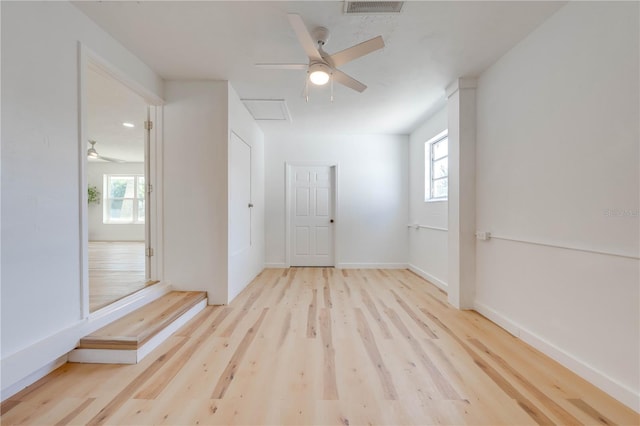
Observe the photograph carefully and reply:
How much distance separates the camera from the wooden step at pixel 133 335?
6.04 ft

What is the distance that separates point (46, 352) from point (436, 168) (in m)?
4.54

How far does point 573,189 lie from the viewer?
1.75 meters

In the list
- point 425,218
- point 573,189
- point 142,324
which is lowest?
point 142,324

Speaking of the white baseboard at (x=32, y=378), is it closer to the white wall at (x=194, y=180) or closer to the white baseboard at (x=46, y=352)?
the white baseboard at (x=46, y=352)

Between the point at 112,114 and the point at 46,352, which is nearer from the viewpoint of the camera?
the point at 46,352

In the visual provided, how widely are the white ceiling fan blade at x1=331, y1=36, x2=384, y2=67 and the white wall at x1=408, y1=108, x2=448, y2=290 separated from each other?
2112mm

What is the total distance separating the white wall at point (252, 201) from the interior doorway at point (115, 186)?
90cm

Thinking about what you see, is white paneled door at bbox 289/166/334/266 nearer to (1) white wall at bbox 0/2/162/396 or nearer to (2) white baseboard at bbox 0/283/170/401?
(2) white baseboard at bbox 0/283/170/401

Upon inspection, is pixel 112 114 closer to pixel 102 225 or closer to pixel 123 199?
pixel 123 199

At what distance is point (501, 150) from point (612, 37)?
1.03 metres

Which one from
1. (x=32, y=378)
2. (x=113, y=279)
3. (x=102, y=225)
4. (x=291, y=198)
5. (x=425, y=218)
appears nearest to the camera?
(x=32, y=378)

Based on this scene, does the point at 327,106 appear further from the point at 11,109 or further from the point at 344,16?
the point at 11,109

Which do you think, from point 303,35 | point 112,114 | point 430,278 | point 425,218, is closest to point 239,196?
point 303,35

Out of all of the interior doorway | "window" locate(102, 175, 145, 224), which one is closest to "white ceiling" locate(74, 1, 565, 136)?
the interior doorway
